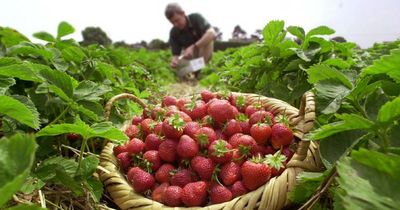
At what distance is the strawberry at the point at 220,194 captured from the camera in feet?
3.67

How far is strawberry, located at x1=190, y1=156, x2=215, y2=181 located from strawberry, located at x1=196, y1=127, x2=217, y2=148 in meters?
0.05

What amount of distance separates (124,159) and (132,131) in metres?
0.16

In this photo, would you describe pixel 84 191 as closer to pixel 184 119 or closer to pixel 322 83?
pixel 184 119

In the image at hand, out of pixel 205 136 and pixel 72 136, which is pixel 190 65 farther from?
pixel 205 136

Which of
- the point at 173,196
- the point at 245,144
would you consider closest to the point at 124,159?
the point at 173,196

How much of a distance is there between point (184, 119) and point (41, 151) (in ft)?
1.44

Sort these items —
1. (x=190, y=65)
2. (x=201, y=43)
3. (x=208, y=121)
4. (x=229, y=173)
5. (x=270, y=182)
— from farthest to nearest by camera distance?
(x=201, y=43) → (x=190, y=65) → (x=208, y=121) → (x=229, y=173) → (x=270, y=182)

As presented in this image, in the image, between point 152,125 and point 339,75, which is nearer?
point 339,75

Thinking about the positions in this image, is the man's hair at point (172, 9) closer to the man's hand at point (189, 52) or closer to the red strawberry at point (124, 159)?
the man's hand at point (189, 52)

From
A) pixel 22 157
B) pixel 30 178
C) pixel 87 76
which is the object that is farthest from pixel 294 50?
pixel 22 157

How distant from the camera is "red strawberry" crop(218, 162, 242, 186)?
3.82 ft

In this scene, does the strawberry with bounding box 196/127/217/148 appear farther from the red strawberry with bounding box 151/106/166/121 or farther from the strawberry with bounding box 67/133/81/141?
the strawberry with bounding box 67/133/81/141

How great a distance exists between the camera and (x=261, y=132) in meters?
1.24

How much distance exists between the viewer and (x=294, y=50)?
1.63 m
